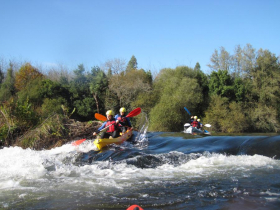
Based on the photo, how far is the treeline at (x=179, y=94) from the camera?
85.4ft

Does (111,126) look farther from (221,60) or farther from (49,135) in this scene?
(221,60)

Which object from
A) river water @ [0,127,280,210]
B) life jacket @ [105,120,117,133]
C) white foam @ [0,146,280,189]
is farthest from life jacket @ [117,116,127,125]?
white foam @ [0,146,280,189]

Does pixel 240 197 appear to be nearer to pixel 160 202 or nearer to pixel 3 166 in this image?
pixel 160 202

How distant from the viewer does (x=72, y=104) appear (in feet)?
90.7

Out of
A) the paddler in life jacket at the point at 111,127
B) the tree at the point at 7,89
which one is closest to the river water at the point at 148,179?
the paddler in life jacket at the point at 111,127

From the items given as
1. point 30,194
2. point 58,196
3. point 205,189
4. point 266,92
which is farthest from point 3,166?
point 266,92

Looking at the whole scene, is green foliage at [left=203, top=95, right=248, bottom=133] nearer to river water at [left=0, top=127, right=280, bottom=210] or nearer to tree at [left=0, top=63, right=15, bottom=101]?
river water at [left=0, top=127, right=280, bottom=210]

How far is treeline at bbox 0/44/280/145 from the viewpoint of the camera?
26016 mm

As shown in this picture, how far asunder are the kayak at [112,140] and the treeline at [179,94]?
14188mm

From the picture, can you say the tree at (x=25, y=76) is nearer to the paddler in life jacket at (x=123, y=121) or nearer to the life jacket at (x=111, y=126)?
the paddler in life jacket at (x=123, y=121)

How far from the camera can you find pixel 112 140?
9.30 metres

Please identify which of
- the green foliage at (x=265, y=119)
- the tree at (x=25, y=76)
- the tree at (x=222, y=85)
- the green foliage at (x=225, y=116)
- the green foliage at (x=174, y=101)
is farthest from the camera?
the tree at (x=25, y=76)

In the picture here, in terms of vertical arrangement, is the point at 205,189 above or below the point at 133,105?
below

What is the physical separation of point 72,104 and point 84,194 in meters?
23.6
